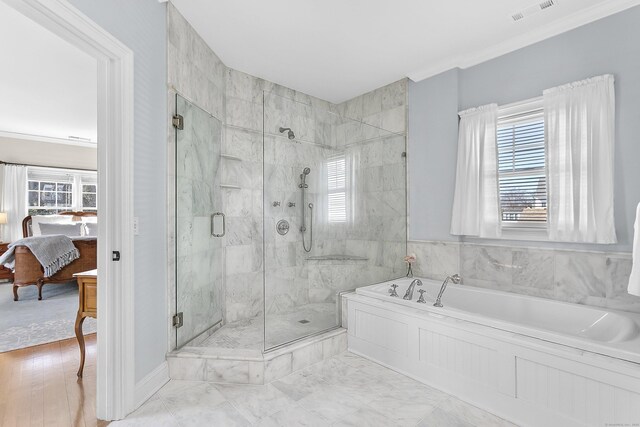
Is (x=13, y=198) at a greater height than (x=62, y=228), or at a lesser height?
greater

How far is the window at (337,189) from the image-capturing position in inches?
119

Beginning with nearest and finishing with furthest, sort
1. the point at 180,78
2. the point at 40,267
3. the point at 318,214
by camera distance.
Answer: the point at 180,78
the point at 318,214
the point at 40,267

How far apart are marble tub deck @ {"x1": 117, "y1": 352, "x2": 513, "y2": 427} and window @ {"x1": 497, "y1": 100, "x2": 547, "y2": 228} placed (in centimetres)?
161

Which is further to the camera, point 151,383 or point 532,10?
point 532,10

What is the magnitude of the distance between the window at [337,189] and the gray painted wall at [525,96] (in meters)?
0.85

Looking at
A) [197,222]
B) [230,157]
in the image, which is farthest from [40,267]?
[230,157]

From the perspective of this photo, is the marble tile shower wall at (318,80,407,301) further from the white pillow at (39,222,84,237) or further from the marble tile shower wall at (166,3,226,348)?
the white pillow at (39,222,84,237)

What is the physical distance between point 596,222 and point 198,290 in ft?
10.1

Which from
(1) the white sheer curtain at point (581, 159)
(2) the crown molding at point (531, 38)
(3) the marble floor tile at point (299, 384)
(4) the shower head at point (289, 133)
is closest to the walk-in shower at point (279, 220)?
(4) the shower head at point (289, 133)

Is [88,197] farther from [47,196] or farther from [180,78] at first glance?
[180,78]

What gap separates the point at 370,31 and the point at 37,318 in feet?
15.0

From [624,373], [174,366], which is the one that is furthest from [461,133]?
[174,366]

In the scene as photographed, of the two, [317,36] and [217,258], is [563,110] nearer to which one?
[317,36]

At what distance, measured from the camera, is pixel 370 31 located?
265 cm
